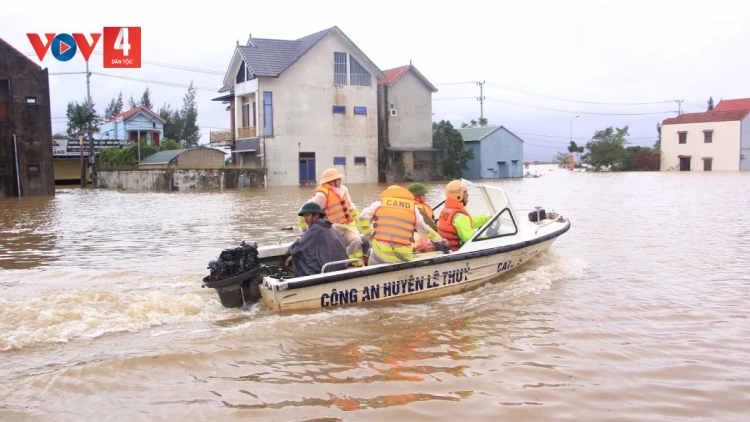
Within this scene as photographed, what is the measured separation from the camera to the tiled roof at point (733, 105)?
62.0m

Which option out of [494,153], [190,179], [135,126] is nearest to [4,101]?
[190,179]

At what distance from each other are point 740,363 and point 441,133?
43.0 m

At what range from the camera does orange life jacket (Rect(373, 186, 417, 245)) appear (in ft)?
25.8

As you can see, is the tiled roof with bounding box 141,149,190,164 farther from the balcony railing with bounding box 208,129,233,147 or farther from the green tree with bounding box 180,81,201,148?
the green tree with bounding box 180,81,201,148

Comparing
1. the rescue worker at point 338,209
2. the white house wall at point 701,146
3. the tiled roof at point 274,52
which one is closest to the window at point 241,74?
the tiled roof at point 274,52

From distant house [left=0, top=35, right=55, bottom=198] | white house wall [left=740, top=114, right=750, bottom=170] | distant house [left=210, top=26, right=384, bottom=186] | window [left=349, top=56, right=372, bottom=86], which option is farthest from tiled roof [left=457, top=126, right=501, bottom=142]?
distant house [left=0, top=35, right=55, bottom=198]

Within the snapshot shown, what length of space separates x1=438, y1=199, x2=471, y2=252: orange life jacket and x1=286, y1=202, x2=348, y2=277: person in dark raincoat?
1.99 metres

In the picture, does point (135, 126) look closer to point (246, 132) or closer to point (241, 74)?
point (241, 74)

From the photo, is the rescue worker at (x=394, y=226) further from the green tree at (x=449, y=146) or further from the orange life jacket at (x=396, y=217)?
the green tree at (x=449, y=146)

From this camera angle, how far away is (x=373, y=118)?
43438mm

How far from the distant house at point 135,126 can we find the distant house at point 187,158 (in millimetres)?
12688

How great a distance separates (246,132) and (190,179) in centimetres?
689

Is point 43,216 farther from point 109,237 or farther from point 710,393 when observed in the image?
point 710,393

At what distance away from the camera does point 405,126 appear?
151 ft
